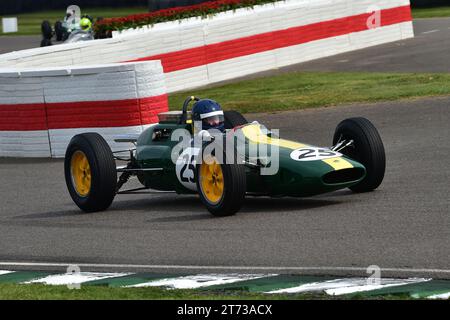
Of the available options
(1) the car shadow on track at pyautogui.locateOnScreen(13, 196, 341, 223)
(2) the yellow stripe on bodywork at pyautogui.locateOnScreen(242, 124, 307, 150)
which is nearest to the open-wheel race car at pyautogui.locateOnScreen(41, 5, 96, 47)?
(1) the car shadow on track at pyautogui.locateOnScreen(13, 196, 341, 223)

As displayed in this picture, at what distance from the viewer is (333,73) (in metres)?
22.9

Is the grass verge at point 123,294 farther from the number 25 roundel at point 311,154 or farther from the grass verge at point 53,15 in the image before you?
the grass verge at point 53,15

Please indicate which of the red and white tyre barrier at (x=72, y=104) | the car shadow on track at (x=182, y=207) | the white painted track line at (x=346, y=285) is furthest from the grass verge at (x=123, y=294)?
the red and white tyre barrier at (x=72, y=104)

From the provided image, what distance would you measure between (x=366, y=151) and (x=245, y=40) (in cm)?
1234

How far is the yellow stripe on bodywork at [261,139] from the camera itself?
11.5m

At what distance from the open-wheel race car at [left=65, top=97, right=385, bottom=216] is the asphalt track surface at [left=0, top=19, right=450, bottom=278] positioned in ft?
0.65

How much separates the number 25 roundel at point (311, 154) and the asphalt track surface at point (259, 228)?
1.58 ft

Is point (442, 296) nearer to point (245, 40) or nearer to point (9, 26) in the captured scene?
point (245, 40)

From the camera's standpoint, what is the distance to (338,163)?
36.2 ft

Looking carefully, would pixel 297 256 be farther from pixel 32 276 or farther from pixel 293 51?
pixel 293 51

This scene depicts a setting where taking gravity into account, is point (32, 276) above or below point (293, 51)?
below

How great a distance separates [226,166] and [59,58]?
33.3ft

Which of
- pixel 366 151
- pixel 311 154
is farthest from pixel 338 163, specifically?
pixel 366 151
